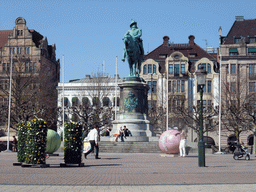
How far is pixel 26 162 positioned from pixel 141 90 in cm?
2324

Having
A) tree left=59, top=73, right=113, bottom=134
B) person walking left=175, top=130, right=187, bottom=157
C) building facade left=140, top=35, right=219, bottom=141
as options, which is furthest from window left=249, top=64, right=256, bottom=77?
person walking left=175, top=130, right=187, bottom=157

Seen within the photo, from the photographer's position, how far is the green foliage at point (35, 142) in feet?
61.7

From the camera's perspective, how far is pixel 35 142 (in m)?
18.7

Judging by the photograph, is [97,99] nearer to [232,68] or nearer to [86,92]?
[86,92]

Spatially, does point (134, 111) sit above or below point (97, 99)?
below

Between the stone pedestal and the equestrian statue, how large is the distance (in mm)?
2020

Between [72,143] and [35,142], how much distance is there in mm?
1832

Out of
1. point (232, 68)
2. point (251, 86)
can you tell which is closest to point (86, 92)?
point (232, 68)

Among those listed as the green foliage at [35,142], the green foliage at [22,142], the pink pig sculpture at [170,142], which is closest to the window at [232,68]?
the pink pig sculpture at [170,142]

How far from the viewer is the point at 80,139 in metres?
20.3

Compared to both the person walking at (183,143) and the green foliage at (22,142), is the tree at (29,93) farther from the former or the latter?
the green foliage at (22,142)

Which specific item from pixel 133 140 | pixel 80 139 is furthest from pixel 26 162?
pixel 133 140

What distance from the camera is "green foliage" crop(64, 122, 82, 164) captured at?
65.7 feet

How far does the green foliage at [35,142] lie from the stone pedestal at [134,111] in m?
21.8
